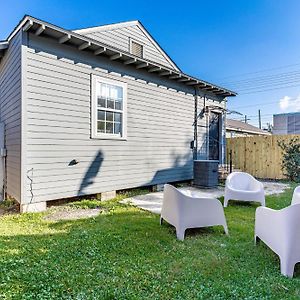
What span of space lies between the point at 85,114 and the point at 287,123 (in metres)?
20.9

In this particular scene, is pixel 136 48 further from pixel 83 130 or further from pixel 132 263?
pixel 132 263

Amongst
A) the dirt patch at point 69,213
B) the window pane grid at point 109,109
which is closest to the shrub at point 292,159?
the window pane grid at point 109,109

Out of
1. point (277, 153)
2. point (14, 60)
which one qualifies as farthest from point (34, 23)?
point (277, 153)

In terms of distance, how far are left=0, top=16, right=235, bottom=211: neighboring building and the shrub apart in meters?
4.18

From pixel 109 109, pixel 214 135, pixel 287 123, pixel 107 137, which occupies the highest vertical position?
pixel 287 123

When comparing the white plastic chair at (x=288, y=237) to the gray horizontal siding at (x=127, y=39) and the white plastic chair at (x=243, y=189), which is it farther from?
the gray horizontal siding at (x=127, y=39)

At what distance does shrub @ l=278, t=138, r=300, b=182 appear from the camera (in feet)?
30.8

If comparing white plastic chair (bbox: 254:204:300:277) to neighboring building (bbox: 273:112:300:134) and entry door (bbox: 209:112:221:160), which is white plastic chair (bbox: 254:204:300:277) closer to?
entry door (bbox: 209:112:221:160)

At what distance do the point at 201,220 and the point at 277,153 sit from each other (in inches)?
315

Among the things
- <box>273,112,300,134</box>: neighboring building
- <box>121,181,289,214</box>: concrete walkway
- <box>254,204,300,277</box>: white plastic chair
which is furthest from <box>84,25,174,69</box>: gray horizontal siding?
<box>273,112,300,134</box>: neighboring building

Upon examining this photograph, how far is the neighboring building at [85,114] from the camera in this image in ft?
15.9

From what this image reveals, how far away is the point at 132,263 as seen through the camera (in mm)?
2754

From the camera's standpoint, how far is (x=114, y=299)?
6.78 ft

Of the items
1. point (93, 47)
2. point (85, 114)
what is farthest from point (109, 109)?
point (93, 47)
